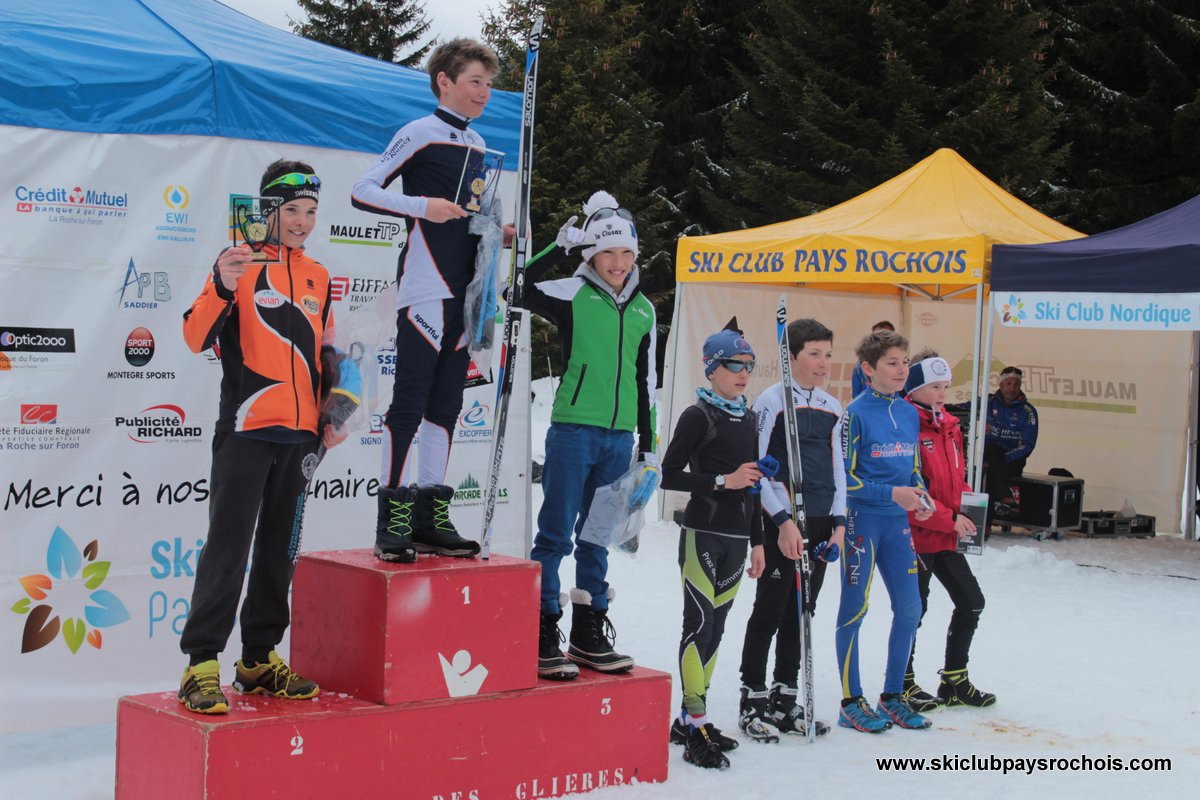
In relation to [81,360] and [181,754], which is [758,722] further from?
[81,360]

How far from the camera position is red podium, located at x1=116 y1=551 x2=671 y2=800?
3766 millimetres

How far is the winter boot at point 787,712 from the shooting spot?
5418 millimetres

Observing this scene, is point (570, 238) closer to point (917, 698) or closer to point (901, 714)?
Result: point (901, 714)

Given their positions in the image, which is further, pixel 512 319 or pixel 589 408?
pixel 589 408

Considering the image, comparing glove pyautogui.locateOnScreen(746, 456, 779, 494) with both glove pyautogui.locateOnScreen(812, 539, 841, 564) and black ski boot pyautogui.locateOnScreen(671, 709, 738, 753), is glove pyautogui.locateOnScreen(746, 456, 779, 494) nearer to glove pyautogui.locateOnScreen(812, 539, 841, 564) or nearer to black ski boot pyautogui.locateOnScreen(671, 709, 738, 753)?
glove pyautogui.locateOnScreen(812, 539, 841, 564)

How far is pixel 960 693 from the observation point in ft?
19.7

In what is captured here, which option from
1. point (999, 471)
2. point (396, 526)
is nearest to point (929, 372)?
point (396, 526)

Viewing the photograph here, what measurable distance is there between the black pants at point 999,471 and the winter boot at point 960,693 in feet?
19.8

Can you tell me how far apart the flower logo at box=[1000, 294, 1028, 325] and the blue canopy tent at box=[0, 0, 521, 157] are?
476 cm

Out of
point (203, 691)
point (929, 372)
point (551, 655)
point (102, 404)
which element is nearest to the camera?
point (203, 691)

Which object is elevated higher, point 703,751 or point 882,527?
point 882,527

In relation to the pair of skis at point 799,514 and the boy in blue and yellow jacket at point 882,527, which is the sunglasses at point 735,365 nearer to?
the pair of skis at point 799,514

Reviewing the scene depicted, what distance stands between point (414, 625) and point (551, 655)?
0.76 m

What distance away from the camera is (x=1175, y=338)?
1215 centimetres
